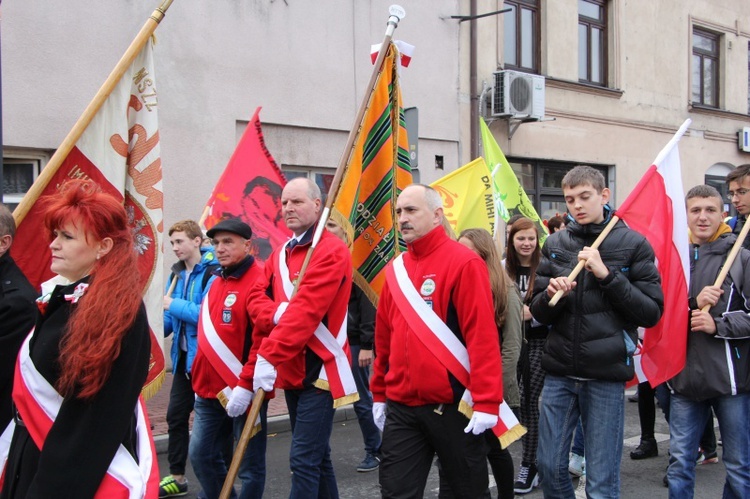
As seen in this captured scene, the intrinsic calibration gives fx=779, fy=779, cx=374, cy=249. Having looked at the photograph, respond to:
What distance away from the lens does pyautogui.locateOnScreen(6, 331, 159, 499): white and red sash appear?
2.47 metres

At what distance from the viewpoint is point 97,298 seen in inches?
97.5

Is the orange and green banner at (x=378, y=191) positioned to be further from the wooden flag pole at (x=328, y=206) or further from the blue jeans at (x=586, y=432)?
the blue jeans at (x=586, y=432)

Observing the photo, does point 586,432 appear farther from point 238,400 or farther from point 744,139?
point 744,139

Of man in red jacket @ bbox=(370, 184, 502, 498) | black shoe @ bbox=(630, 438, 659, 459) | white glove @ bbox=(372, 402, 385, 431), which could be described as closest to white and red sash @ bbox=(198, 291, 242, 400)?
white glove @ bbox=(372, 402, 385, 431)

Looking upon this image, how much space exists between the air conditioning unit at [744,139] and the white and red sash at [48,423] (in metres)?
18.9

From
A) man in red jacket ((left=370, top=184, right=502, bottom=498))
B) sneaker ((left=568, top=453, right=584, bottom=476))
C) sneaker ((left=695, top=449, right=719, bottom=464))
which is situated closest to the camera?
man in red jacket ((left=370, top=184, right=502, bottom=498))

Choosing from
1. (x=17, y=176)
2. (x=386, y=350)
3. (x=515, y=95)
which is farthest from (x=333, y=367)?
(x=515, y=95)

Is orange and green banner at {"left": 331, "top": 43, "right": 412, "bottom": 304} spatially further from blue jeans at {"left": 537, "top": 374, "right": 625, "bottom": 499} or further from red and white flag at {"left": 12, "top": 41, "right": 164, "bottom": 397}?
blue jeans at {"left": 537, "top": 374, "right": 625, "bottom": 499}

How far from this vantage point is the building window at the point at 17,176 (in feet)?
29.0

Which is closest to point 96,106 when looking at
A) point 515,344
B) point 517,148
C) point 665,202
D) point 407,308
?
point 407,308

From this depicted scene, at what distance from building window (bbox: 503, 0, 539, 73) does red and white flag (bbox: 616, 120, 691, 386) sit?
968 centimetres

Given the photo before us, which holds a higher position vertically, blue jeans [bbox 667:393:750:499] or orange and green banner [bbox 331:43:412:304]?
orange and green banner [bbox 331:43:412:304]

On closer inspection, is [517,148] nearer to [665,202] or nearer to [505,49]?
[505,49]

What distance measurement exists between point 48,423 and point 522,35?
43.1 feet
